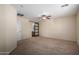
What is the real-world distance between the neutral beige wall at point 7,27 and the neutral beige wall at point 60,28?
1.15 m

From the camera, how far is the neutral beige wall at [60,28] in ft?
12.5

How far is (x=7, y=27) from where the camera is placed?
3029mm

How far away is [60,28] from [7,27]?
224 centimetres

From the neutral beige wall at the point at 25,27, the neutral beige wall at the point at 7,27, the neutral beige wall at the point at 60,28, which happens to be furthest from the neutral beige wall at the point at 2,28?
the neutral beige wall at the point at 60,28

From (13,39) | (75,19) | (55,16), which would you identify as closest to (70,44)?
(75,19)

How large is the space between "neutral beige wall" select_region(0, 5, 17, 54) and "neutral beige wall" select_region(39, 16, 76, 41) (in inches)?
45.3

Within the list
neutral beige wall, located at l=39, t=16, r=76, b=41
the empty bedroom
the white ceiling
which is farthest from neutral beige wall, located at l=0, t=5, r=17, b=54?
neutral beige wall, located at l=39, t=16, r=76, b=41

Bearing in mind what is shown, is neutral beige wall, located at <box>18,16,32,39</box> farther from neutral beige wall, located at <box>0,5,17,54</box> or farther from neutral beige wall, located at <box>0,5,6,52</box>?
neutral beige wall, located at <box>0,5,6,52</box>

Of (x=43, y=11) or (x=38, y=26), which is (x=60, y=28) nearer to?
(x=38, y=26)

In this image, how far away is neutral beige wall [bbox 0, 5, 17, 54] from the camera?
2.87 metres

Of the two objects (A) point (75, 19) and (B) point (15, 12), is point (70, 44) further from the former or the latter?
(B) point (15, 12)

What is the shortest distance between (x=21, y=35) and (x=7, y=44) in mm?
722
